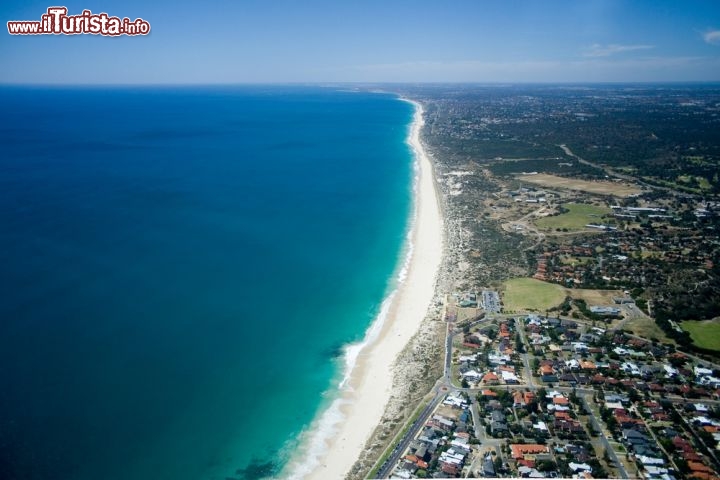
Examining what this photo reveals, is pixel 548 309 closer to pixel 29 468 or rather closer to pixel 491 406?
pixel 491 406

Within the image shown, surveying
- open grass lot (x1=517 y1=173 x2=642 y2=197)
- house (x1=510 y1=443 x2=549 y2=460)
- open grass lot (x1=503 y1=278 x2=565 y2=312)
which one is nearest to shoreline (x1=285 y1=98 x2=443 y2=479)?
open grass lot (x1=503 y1=278 x2=565 y2=312)

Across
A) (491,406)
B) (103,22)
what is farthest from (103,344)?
(491,406)

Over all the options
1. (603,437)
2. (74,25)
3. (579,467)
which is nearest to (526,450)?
(579,467)

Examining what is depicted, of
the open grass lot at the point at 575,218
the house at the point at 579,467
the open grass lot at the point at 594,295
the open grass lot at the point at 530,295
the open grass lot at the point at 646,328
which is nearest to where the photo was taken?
the house at the point at 579,467

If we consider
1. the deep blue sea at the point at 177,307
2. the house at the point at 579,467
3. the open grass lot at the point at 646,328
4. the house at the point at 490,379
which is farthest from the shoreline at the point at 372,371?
the open grass lot at the point at 646,328

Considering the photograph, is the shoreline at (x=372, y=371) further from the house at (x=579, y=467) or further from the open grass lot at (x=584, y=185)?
the open grass lot at (x=584, y=185)

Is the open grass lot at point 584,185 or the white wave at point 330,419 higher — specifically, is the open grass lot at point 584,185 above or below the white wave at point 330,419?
above

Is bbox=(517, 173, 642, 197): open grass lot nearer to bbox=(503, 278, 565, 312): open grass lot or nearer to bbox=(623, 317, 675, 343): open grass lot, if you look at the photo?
bbox=(503, 278, 565, 312): open grass lot
